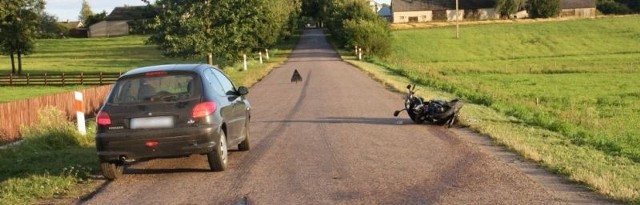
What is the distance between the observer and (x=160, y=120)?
8.58 meters

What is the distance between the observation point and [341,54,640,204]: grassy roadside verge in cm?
738

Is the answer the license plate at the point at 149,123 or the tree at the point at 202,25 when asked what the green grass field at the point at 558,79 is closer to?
the license plate at the point at 149,123

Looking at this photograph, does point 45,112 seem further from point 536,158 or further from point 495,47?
point 495,47

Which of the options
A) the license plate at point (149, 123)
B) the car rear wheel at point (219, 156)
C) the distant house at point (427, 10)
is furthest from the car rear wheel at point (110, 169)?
the distant house at point (427, 10)

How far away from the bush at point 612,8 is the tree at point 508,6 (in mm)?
17253

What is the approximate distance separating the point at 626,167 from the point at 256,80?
930 inches

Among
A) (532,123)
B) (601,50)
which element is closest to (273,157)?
(532,123)

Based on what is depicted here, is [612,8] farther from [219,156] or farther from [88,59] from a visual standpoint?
[219,156]

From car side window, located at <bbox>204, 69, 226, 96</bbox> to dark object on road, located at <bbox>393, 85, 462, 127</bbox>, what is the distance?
497cm

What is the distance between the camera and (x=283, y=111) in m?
17.2

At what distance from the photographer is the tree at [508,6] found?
103812mm

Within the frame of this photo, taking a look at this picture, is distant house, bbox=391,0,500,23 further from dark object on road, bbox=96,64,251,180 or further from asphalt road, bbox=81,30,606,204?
dark object on road, bbox=96,64,251,180

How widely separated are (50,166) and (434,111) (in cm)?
695

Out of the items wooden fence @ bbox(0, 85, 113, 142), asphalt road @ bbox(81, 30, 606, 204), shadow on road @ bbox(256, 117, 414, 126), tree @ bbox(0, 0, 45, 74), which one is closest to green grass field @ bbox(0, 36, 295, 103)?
tree @ bbox(0, 0, 45, 74)
